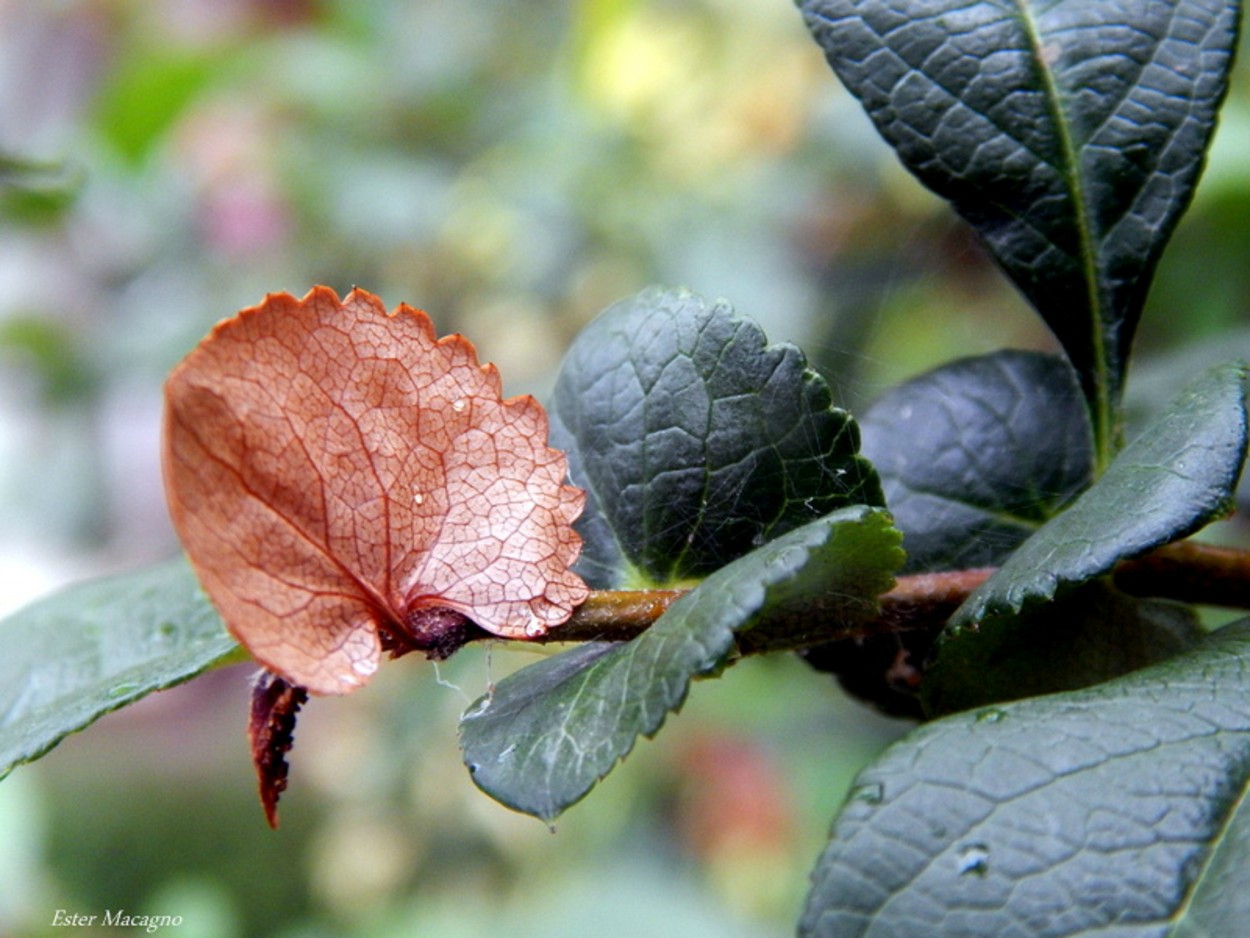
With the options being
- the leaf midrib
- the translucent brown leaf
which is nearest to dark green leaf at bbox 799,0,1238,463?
the leaf midrib

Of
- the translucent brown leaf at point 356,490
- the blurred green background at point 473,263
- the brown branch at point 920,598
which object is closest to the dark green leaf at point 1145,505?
the brown branch at point 920,598

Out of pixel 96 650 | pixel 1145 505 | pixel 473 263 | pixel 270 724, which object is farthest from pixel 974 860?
pixel 473 263

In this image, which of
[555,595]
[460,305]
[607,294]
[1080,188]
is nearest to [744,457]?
[555,595]

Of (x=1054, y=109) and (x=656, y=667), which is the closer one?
(x=656, y=667)

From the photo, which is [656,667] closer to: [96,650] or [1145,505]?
[1145,505]

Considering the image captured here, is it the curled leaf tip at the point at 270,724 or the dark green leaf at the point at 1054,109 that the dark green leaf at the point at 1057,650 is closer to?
the dark green leaf at the point at 1054,109

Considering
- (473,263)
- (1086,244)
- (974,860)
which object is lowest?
(473,263)

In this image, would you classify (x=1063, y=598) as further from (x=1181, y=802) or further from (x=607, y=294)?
(x=607, y=294)
